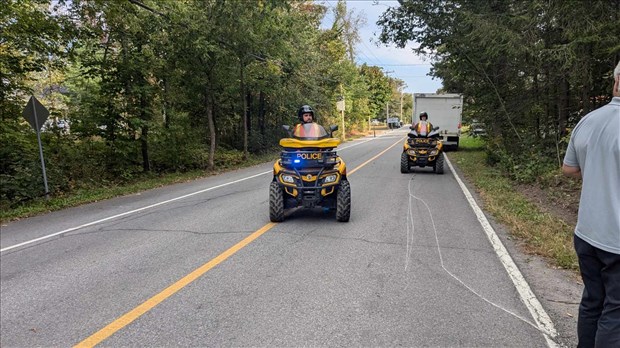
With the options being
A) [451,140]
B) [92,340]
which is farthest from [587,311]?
[451,140]

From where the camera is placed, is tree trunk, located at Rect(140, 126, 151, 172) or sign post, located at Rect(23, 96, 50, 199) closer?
sign post, located at Rect(23, 96, 50, 199)

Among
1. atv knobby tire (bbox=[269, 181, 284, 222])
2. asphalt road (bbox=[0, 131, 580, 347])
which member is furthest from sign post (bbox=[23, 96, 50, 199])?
atv knobby tire (bbox=[269, 181, 284, 222])

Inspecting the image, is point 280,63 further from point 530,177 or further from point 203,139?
point 530,177

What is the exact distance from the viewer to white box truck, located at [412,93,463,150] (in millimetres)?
A: 23938

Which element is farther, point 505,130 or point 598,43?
point 505,130

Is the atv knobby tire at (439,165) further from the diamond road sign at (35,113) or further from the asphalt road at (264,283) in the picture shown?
the diamond road sign at (35,113)

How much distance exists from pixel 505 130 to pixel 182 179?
1302 cm

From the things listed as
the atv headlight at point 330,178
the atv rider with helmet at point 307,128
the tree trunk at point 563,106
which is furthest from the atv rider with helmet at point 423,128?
the atv headlight at point 330,178

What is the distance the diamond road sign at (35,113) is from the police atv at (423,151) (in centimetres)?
1085

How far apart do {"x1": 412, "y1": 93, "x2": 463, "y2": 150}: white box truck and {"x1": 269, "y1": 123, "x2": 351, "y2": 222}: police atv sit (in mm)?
18222

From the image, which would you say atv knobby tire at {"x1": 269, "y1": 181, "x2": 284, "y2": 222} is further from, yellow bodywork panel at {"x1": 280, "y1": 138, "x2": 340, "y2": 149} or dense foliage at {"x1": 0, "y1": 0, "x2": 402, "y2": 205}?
dense foliage at {"x1": 0, "y1": 0, "x2": 402, "y2": 205}

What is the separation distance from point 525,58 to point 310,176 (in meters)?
9.60

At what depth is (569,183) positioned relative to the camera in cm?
967

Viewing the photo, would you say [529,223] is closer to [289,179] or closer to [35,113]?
[289,179]
